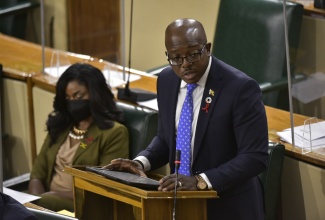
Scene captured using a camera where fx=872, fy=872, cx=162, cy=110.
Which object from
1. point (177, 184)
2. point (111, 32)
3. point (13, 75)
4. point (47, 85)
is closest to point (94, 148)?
point (47, 85)

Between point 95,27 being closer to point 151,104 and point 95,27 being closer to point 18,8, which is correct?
point 18,8

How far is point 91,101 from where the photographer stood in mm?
4301

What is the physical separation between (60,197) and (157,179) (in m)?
1.22

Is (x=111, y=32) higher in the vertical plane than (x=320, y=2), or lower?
lower

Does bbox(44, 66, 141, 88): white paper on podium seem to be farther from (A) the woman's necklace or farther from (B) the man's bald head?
(B) the man's bald head

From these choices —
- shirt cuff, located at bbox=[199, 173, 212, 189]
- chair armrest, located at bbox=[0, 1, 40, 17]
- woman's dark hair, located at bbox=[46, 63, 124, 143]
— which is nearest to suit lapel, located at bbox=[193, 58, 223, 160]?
shirt cuff, located at bbox=[199, 173, 212, 189]

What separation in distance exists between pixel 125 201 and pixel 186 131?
34 centimetres

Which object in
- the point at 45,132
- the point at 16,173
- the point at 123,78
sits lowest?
the point at 16,173

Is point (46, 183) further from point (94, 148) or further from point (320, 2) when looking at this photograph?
point (320, 2)

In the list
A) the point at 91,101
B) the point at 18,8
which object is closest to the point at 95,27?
the point at 18,8

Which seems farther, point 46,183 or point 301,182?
point 46,183

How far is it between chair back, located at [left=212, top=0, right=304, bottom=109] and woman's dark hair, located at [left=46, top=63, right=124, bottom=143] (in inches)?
40.7

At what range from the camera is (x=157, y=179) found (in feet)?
10.5

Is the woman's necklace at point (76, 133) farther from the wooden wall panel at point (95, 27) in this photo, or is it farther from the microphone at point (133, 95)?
the wooden wall panel at point (95, 27)
